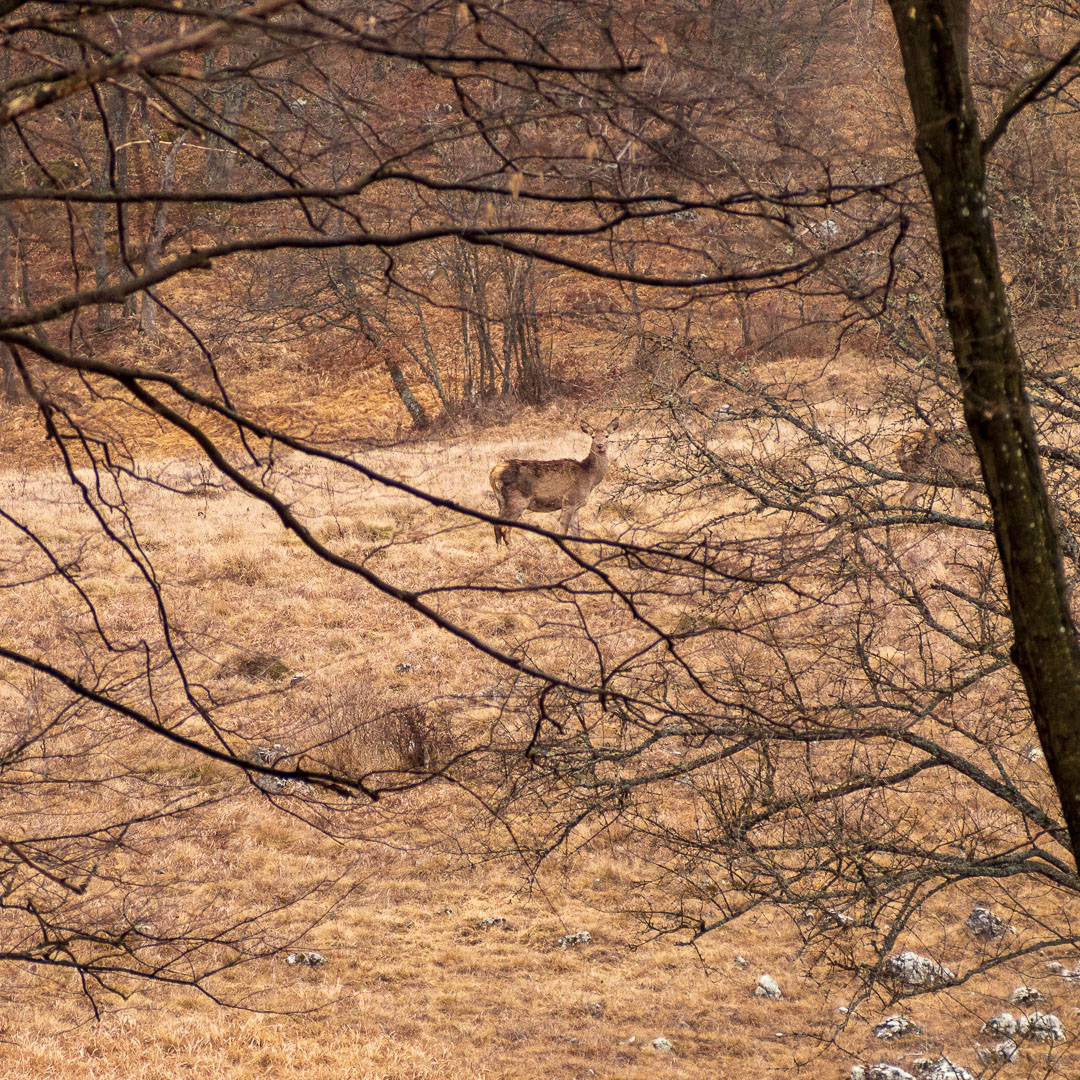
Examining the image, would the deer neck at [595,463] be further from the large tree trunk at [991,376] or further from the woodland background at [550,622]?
the large tree trunk at [991,376]

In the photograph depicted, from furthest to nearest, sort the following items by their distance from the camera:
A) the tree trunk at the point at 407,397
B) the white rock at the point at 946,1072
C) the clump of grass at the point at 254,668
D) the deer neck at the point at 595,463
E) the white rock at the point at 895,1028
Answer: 1. the tree trunk at the point at 407,397
2. the deer neck at the point at 595,463
3. the clump of grass at the point at 254,668
4. the white rock at the point at 895,1028
5. the white rock at the point at 946,1072

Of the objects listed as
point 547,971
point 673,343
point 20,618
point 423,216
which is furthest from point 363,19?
point 20,618

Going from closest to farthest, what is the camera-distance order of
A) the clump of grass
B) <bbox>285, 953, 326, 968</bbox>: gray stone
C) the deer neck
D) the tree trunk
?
1. <bbox>285, 953, 326, 968</bbox>: gray stone
2. the clump of grass
3. the deer neck
4. the tree trunk

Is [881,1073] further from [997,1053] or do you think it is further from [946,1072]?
[997,1053]

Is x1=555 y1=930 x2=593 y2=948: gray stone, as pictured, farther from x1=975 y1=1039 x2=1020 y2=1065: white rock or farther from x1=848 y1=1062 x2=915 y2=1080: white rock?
x1=975 y1=1039 x2=1020 y2=1065: white rock

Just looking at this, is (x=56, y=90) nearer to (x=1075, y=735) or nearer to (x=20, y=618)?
(x=1075, y=735)

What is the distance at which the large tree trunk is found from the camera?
304cm

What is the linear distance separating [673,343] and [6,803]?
676 centimetres

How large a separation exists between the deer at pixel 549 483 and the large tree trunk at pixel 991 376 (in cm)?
1224

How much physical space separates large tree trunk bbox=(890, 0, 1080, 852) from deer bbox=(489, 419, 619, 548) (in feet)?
40.2

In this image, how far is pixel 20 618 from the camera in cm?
1387

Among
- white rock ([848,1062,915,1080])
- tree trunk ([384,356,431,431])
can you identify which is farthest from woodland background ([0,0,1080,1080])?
tree trunk ([384,356,431,431])

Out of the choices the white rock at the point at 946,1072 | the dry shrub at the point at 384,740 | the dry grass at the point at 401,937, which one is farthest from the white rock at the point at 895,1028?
the dry shrub at the point at 384,740

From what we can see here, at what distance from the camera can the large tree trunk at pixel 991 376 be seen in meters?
3.04
